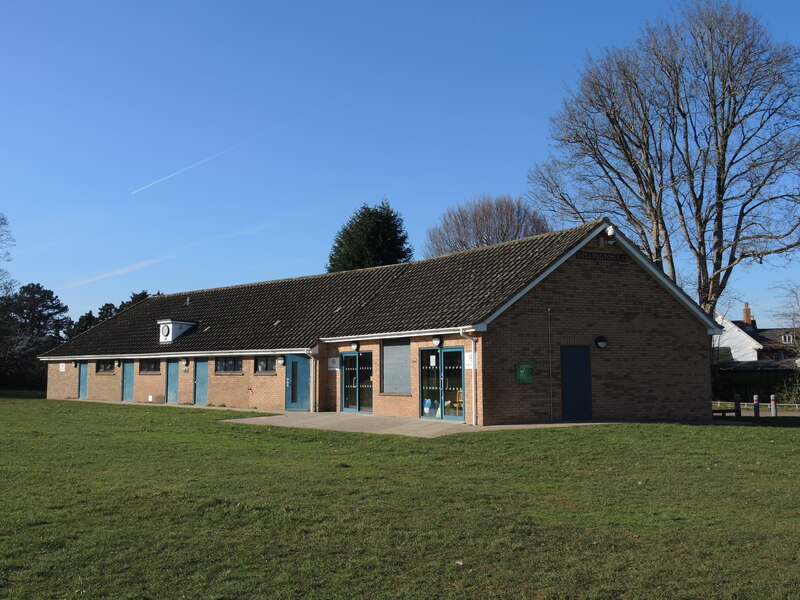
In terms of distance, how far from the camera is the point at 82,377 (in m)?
38.2

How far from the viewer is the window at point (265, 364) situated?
27986mm

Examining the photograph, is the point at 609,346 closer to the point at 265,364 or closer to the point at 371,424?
the point at 371,424

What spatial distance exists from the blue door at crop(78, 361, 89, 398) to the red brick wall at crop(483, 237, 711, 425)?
25733mm

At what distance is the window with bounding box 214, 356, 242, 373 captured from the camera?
2955 centimetres

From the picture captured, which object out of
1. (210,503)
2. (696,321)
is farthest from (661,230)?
(210,503)

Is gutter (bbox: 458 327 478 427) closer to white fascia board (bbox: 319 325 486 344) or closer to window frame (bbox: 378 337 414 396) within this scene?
white fascia board (bbox: 319 325 486 344)

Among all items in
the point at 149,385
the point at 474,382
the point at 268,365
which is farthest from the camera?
the point at 149,385

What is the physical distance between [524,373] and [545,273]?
2.85m

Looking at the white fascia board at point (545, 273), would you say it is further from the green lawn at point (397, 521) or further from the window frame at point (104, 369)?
the window frame at point (104, 369)

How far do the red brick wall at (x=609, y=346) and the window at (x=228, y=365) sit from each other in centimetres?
1312

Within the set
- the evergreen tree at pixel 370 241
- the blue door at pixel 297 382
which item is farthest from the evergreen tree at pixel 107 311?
the blue door at pixel 297 382

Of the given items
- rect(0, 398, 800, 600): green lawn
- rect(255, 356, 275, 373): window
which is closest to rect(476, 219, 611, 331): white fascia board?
Answer: rect(0, 398, 800, 600): green lawn

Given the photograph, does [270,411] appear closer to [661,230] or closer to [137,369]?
[137,369]

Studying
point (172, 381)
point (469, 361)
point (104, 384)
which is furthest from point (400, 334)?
point (104, 384)
